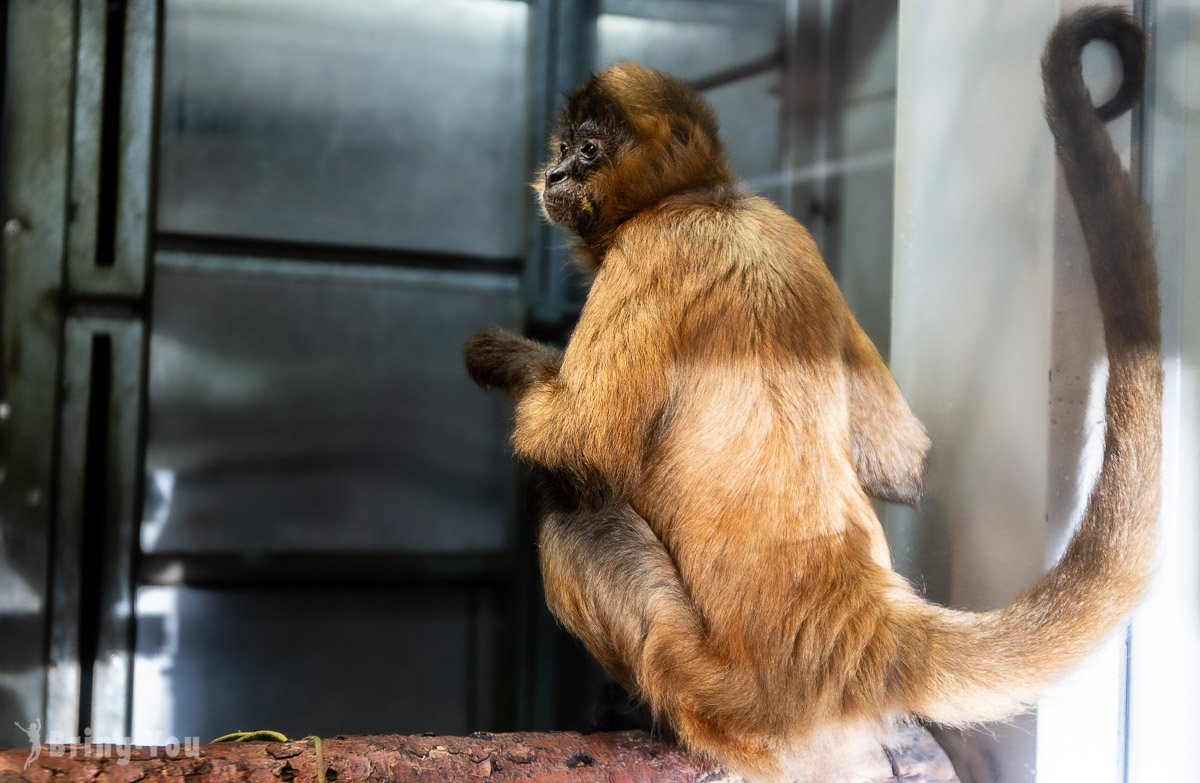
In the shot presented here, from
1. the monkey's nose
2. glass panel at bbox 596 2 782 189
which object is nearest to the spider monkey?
the monkey's nose

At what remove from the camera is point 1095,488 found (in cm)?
162

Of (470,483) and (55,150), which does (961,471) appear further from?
(55,150)

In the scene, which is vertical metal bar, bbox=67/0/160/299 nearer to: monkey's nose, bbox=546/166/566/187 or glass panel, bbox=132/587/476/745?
glass panel, bbox=132/587/476/745

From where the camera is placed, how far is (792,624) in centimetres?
170

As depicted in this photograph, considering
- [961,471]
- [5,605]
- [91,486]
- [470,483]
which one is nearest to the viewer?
[961,471]

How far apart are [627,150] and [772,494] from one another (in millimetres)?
880

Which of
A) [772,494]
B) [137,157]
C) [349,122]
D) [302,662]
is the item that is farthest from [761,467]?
[137,157]

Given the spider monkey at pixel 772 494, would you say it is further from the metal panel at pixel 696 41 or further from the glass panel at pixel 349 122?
the glass panel at pixel 349 122

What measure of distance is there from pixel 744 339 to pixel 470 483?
78.3 inches

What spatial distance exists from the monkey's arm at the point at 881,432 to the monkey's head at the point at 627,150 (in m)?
0.54

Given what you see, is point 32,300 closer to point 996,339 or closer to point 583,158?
point 583,158

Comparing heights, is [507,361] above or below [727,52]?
below

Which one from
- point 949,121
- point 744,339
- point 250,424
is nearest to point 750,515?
point 744,339

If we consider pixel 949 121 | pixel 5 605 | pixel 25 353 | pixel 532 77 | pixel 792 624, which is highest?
pixel 532 77
